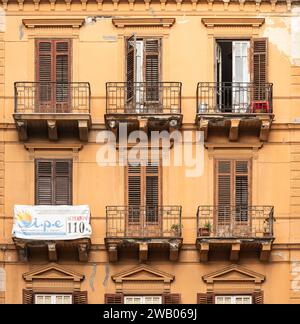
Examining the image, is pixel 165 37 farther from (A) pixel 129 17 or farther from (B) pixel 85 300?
(B) pixel 85 300

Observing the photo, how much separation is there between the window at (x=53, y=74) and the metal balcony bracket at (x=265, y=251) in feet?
23.4

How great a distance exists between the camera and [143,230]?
4319 centimetres

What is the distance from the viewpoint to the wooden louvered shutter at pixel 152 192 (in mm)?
43375

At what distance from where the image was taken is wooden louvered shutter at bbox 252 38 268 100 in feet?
144

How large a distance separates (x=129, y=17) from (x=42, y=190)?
5.89 m

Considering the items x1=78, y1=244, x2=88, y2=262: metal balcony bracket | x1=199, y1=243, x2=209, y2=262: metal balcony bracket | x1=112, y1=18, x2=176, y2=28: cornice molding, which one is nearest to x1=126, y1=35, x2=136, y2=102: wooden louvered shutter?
x1=112, y1=18, x2=176, y2=28: cornice molding

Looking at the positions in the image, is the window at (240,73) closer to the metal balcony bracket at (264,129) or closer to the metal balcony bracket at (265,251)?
the metal balcony bracket at (264,129)

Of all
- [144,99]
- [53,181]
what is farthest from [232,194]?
[53,181]

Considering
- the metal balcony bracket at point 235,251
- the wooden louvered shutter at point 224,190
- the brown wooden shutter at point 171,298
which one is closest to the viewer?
the metal balcony bracket at point 235,251

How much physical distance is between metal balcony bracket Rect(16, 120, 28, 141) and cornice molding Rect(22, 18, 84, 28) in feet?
10.5

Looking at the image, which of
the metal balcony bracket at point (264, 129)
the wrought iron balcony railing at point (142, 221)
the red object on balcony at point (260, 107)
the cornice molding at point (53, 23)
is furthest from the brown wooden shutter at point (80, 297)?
the cornice molding at point (53, 23)

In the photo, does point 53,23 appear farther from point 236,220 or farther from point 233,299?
point 233,299

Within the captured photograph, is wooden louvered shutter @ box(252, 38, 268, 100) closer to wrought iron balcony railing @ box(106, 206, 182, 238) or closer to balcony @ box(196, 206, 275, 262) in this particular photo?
balcony @ box(196, 206, 275, 262)

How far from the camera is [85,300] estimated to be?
43.0 metres
